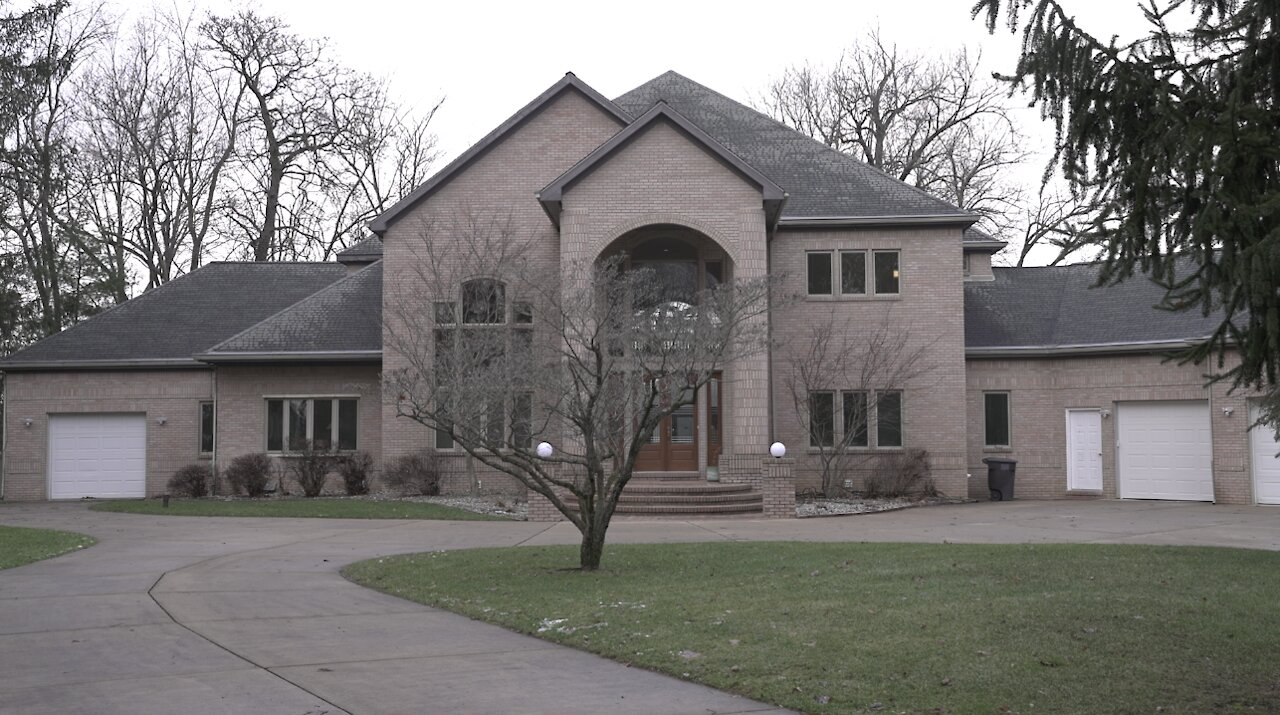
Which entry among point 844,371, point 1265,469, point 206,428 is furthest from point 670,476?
point 1265,469

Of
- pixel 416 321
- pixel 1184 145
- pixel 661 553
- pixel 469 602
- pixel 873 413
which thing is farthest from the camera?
pixel 873 413

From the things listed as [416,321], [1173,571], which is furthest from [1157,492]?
[416,321]

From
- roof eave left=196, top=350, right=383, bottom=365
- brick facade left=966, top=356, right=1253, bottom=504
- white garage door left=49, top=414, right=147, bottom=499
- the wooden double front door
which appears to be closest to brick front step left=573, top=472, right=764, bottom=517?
the wooden double front door

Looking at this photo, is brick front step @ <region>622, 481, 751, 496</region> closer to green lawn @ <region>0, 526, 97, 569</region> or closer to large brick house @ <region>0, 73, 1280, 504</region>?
large brick house @ <region>0, 73, 1280, 504</region>

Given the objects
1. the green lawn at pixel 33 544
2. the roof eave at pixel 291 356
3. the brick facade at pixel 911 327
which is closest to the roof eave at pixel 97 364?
the roof eave at pixel 291 356

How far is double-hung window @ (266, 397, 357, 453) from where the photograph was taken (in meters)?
27.3

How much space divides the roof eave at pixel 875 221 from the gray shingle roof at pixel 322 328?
9.79 meters

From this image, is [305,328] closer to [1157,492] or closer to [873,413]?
[873,413]

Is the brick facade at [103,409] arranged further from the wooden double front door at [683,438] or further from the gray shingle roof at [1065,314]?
the gray shingle roof at [1065,314]

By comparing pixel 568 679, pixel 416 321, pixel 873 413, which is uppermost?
pixel 416 321

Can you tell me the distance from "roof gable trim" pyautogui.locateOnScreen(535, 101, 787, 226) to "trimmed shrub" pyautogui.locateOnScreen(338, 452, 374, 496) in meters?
7.64

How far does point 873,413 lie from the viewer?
2553 centimetres

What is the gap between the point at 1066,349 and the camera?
25.7 m

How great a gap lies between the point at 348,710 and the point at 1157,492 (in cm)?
2156
